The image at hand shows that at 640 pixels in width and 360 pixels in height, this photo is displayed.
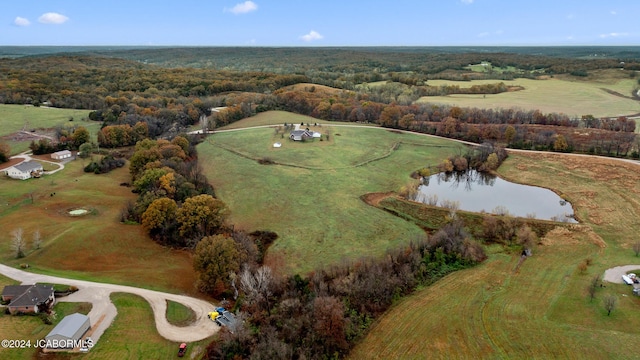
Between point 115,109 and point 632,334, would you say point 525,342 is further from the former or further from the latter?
point 115,109

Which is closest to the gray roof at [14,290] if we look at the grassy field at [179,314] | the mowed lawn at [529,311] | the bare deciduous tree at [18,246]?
the bare deciduous tree at [18,246]

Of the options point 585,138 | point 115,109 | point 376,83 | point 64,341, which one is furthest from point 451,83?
point 64,341

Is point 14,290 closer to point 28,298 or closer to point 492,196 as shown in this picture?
point 28,298

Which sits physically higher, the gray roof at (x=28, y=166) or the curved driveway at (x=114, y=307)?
the gray roof at (x=28, y=166)

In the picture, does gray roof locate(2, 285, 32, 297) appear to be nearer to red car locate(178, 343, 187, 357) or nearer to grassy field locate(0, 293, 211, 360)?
grassy field locate(0, 293, 211, 360)

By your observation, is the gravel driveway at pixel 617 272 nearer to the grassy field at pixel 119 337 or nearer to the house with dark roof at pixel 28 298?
the grassy field at pixel 119 337

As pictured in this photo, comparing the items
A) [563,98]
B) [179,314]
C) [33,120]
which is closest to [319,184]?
[179,314]

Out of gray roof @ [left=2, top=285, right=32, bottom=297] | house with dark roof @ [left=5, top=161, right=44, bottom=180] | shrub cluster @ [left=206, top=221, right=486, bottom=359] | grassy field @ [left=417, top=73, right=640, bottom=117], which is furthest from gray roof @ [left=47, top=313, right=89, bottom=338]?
grassy field @ [left=417, top=73, right=640, bottom=117]
